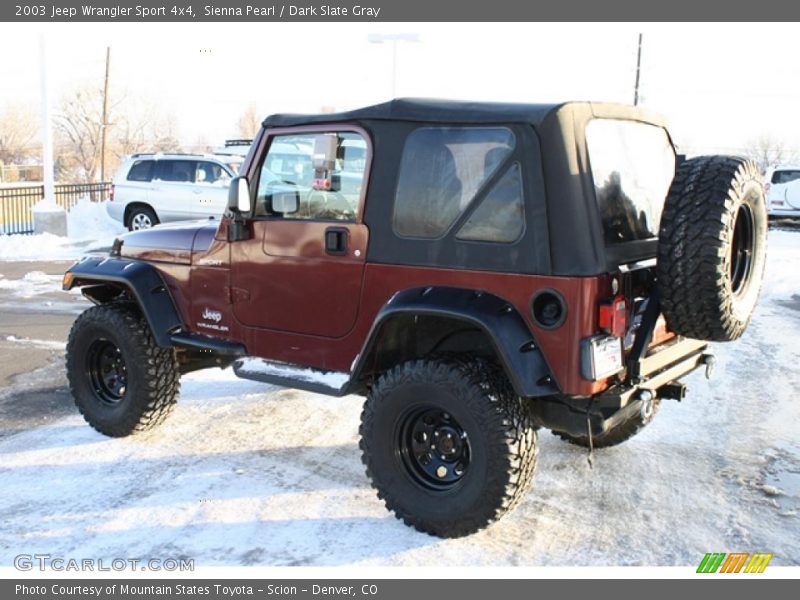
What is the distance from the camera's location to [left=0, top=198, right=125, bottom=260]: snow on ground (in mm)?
14273

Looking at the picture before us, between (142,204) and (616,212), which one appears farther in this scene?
(142,204)

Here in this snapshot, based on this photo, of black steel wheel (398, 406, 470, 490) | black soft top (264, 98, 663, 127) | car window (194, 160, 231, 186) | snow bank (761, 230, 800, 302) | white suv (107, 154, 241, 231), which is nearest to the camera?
black soft top (264, 98, 663, 127)

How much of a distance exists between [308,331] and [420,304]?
918 millimetres

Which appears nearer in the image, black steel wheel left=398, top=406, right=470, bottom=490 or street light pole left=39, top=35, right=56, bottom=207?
black steel wheel left=398, top=406, right=470, bottom=490

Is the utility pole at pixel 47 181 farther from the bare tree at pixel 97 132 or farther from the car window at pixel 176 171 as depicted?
the bare tree at pixel 97 132

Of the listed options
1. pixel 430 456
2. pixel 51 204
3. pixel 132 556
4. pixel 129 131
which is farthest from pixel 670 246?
pixel 129 131

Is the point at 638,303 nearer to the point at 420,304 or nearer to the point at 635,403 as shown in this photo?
the point at 635,403

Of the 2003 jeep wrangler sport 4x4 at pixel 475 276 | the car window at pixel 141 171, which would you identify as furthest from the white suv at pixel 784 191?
the 2003 jeep wrangler sport 4x4 at pixel 475 276

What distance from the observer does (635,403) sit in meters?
3.51

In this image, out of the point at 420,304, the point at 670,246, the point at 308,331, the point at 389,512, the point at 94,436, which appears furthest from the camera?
the point at 94,436

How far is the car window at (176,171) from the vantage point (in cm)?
1539

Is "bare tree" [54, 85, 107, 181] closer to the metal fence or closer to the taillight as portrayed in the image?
the metal fence

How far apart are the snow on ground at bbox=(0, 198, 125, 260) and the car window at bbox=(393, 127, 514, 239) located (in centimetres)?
1181

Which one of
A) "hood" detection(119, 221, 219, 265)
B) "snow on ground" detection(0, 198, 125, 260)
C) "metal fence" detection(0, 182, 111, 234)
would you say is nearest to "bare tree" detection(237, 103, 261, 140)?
"metal fence" detection(0, 182, 111, 234)
